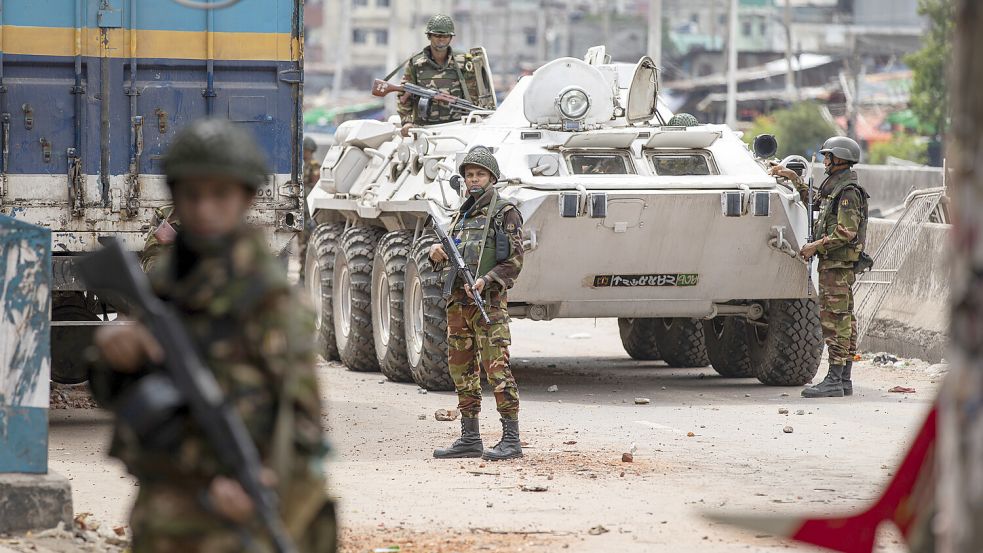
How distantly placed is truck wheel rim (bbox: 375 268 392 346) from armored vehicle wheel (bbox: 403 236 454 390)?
692mm

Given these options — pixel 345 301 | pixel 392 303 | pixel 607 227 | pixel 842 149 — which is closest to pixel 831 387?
pixel 842 149

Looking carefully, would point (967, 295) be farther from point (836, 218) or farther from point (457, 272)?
point (836, 218)

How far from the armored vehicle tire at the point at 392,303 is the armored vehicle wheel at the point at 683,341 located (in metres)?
2.53

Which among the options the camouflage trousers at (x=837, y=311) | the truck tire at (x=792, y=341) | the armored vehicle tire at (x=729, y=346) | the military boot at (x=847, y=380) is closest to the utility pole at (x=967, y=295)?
the camouflage trousers at (x=837, y=311)

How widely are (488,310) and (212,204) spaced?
572 centimetres

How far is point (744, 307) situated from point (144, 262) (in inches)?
189

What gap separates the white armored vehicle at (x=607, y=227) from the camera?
1237cm

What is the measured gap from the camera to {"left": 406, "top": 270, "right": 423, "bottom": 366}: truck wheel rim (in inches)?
521

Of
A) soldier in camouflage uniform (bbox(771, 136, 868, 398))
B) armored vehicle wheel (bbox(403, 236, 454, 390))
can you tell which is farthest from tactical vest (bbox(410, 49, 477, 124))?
soldier in camouflage uniform (bbox(771, 136, 868, 398))

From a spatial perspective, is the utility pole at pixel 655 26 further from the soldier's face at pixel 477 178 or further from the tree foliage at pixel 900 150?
the soldier's face at pixel 477 178

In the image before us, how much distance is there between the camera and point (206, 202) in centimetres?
390

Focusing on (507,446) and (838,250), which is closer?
(507,446)

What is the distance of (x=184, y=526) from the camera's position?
386 cm

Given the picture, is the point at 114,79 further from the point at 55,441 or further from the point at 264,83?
the point at 55,441
